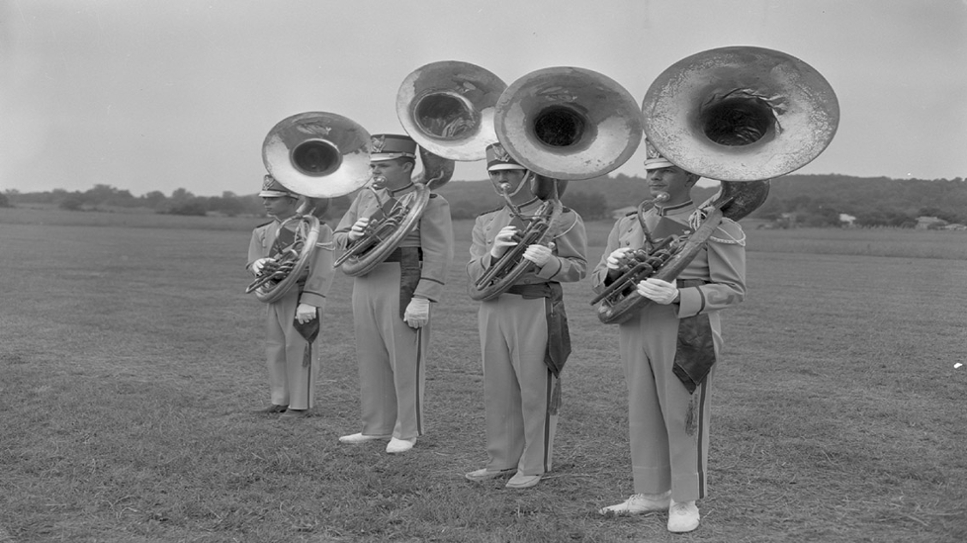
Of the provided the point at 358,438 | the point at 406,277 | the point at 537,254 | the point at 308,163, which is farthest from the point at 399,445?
the point at 308,163

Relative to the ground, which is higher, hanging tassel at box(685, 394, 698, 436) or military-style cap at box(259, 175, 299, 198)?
military-style cap at box(259, 175, 299, 198)

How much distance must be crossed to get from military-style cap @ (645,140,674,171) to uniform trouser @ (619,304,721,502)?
774mm

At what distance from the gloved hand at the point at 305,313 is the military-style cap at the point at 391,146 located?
5.52 feet

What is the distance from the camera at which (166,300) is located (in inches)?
683

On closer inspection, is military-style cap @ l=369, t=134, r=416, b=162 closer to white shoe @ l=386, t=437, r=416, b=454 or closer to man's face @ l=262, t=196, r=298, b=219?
man's face @ l=262, t=196, r=298, b=219

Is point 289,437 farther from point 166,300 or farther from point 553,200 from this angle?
point 166,300

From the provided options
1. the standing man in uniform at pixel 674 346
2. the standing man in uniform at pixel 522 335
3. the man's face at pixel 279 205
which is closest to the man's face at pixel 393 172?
the standing man in uniform at pixel 522 335

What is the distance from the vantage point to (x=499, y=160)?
5566 mm

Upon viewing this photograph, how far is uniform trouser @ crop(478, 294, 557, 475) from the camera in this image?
5.52 meters

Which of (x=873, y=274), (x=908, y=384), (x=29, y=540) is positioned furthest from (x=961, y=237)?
(x=29, y=540)

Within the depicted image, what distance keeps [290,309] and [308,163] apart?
4.35 ft

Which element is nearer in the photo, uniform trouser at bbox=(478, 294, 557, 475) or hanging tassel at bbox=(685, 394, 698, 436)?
hanging tassel at bbox=(685, 394, 698, 436)

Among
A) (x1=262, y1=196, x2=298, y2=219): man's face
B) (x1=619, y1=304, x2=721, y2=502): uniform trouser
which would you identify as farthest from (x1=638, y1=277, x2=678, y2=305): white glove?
(x1=262, y1=196, x2=298, y2=219): man's face

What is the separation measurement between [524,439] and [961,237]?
1807 cm
